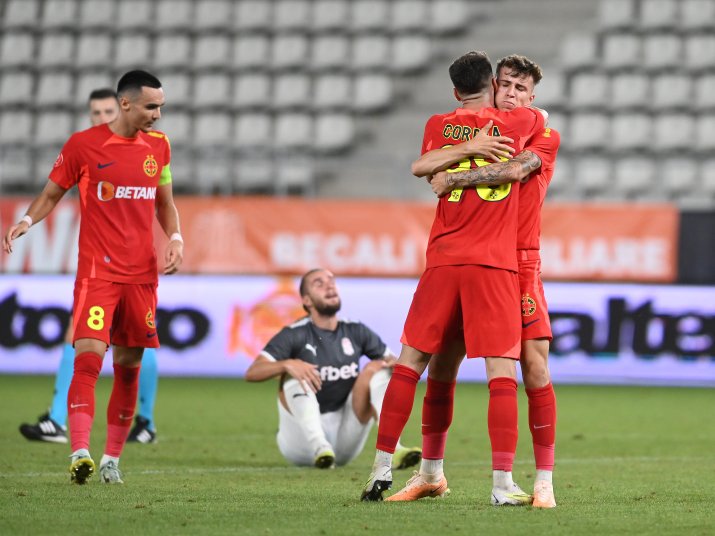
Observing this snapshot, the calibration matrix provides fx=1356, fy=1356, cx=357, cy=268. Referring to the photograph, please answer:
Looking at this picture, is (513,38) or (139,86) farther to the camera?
(513,38)

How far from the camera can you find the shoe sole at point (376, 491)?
6.07m

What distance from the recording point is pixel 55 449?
349 inches

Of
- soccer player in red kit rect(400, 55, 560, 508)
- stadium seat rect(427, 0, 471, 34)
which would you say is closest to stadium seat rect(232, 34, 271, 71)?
stadium seat rect(427, 0, 471, 34)

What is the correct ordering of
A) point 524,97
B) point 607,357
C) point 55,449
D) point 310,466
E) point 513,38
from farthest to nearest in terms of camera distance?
point 513,38, point 607,357, point 55,449, point 310,466, point 524,97

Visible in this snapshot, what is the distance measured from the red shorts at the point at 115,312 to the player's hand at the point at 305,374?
45.0 inches

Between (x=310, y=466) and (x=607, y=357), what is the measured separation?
7.59 metres

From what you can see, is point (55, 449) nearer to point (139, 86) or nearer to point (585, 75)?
point (139, 86)

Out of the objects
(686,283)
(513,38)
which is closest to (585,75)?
(513,38)

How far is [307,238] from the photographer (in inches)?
628

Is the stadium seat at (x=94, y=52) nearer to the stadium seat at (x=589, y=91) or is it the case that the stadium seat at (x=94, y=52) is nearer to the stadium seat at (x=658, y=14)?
the stadium seat at (x=589, y=91)

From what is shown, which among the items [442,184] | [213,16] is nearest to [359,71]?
[213,16]

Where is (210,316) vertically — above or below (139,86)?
below

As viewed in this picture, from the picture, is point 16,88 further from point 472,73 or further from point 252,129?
point 472,73

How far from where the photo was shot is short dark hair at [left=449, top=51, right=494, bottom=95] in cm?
600
